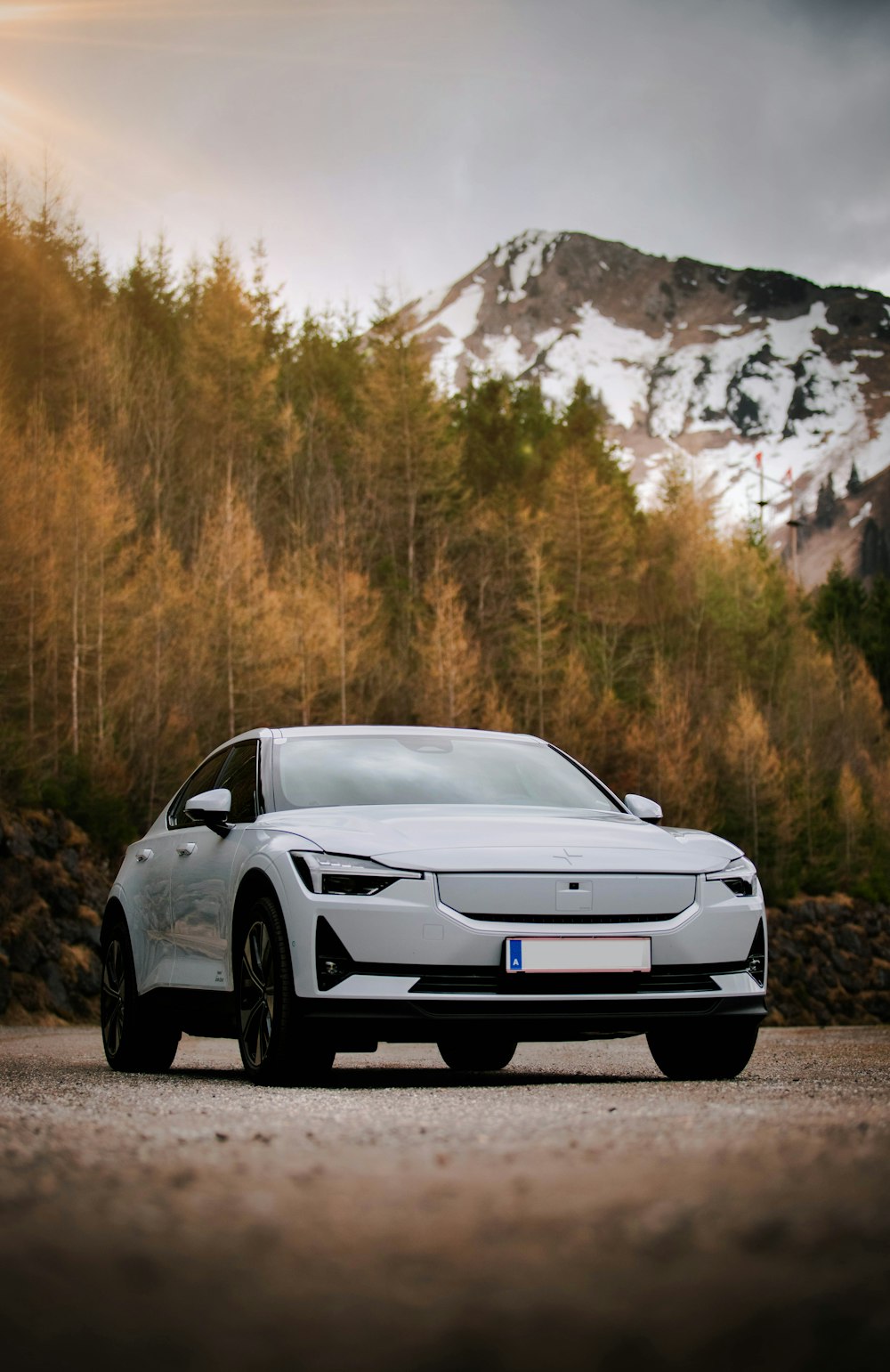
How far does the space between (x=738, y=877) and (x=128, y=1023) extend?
10.8 ft

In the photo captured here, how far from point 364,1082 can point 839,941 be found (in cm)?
5572

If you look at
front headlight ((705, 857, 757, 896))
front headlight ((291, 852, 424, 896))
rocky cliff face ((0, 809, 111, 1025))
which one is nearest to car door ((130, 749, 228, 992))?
front headlight ((291, 852, 424, 896))

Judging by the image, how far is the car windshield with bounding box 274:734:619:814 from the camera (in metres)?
7.75

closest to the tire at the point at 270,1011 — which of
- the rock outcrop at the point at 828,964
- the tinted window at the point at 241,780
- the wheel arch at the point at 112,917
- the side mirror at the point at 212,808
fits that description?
the side mirror at the point at 212,808

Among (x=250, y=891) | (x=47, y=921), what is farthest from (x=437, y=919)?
(x=47, y=921)

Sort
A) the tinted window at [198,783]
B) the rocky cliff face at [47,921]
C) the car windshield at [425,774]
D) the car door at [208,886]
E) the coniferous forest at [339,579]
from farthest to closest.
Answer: the coniferous forest at [339,579] → the rocky cliff face at [47,921] → the tinted window at [198,783] → the car windshield at [425,774] → the car door at [208,886]

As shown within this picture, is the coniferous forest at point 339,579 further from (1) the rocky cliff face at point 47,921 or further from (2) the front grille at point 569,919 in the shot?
(2) the front grille at point 569,919

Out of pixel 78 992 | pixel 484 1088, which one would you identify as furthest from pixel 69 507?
pixel 484 1088

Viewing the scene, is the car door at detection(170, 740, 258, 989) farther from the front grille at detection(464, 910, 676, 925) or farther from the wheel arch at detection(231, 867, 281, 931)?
the front grille at detection(464, 910, 676, 925)

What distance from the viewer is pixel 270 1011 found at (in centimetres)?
677

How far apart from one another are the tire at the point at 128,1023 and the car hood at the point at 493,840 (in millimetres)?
1660

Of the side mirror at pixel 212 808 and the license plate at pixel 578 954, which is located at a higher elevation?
the side mirror at pixel 212 808

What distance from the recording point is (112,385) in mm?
54344

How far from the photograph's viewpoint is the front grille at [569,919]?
660 cm
